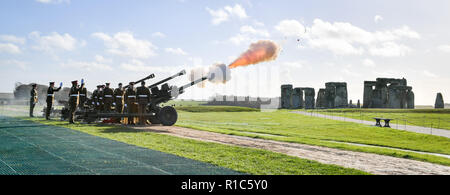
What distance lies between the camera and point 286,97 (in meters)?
78.1

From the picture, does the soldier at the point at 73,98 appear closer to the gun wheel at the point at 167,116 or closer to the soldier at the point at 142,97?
the soldier at the point at 142,97

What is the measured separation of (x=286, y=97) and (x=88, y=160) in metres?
70.9

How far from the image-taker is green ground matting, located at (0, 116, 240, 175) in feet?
25.8

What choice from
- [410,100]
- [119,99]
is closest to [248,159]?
[119,99]

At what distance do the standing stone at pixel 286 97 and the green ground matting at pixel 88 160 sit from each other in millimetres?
67508

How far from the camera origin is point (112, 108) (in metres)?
23.8

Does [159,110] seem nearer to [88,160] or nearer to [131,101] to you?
[131,101]

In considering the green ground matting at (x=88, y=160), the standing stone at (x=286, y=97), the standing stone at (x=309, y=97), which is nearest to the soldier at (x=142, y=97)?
the green ground matting at (x=88, y=160)

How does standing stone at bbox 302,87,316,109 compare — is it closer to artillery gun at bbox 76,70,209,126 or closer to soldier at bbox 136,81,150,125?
artillery gun at bbox 76,70,209,126

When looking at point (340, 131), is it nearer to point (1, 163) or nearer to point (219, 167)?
point (219, 167)

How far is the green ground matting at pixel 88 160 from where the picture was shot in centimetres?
788
